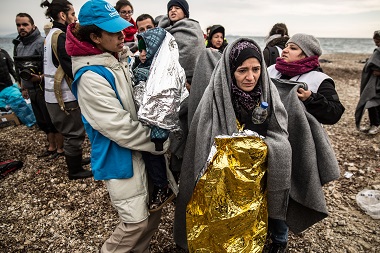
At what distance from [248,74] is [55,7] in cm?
312

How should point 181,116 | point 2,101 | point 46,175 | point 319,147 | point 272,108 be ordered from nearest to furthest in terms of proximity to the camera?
point 272,108
point 319,147
point 181,116
point 46,175
point 2,101

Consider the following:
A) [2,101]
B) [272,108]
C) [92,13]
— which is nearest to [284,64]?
[272,108]

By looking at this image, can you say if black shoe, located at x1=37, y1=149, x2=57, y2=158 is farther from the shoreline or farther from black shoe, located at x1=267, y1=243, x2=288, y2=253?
black shoe, located at x1=267, y1=243, x2=288, y2=253

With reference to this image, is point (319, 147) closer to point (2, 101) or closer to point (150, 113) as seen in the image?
point (150, 113)

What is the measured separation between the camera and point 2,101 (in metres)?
6.52

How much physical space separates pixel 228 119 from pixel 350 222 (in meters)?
2.51

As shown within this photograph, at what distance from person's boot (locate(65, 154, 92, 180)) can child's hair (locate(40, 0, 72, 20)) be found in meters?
2.16

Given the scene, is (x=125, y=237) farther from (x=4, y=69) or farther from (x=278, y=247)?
(x=4, y=69)

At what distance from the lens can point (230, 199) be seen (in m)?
1.64

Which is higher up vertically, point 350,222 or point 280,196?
point 280,196

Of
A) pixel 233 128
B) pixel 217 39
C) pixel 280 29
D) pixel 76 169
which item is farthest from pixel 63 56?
pixel 280 29

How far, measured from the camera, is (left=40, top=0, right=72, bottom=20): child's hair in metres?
3.36

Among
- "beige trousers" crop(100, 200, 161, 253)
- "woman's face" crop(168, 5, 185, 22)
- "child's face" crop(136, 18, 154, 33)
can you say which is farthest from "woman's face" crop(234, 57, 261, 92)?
"child's face" crop(136, 18, 154, 33)

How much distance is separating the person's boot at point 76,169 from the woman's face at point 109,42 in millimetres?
2586
